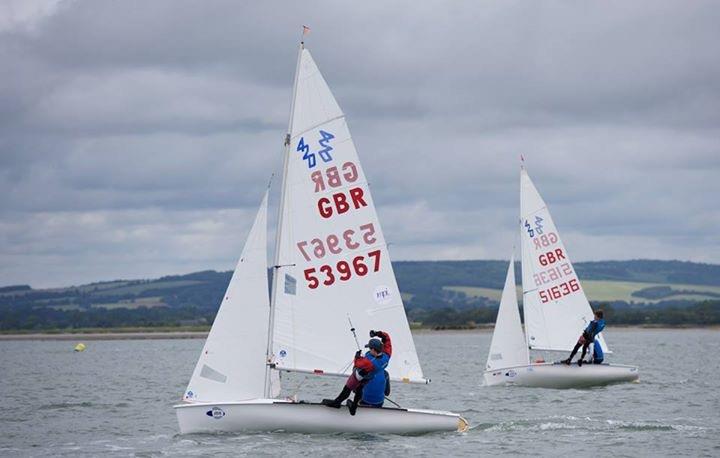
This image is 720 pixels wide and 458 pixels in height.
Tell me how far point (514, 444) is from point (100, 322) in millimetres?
126598

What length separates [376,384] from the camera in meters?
22.5

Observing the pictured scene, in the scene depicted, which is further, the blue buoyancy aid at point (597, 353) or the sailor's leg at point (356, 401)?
the blue buoyancy aid at point (597, 353)

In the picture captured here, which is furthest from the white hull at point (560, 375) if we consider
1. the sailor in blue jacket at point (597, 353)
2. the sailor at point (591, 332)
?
the sailor in blue jacket at point (597, 353)

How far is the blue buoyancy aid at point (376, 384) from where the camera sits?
2241 centimetres

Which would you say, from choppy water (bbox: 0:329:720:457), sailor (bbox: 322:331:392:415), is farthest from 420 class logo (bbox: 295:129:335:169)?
choppy water (bbox: 0:329:720:457)

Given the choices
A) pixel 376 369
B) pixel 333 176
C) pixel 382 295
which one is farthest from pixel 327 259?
pixel 376 369

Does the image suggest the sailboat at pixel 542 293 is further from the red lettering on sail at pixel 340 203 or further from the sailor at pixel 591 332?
the red lettering on sail at pixel 340 203

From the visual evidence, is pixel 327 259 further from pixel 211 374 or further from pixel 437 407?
pixel 437 407

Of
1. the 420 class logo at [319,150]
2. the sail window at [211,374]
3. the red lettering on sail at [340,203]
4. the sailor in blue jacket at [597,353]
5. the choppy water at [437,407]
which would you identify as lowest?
the choppy water at [437,407]

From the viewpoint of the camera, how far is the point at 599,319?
3581cm

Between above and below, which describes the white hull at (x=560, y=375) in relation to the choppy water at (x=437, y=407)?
above

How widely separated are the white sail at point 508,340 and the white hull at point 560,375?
1.32 feet

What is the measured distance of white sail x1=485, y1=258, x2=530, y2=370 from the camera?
3694 centimetres

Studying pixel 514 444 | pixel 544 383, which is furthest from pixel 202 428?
pixel 544 383
